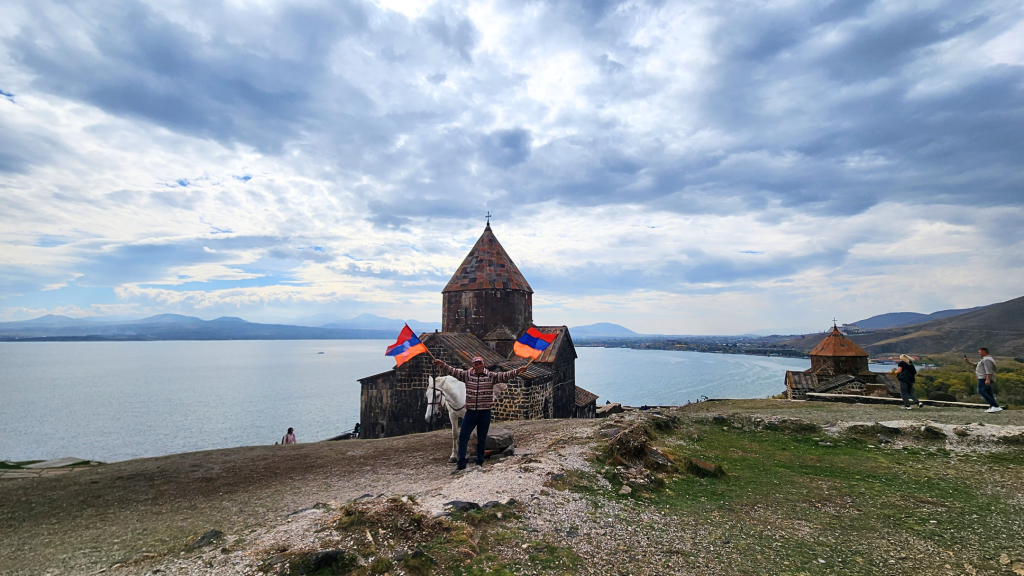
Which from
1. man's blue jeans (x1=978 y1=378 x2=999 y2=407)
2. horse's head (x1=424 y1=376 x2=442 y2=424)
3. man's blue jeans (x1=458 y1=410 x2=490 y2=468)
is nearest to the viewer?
man's blue jeans (x1=458 y1=410 x2=490 y2=468)

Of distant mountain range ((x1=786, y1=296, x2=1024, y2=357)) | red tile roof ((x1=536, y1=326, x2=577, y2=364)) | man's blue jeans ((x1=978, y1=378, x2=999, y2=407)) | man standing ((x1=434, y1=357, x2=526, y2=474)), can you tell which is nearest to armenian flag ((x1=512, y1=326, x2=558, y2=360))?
man standing ((x1=434, y1=357, x2=526, y2=474))

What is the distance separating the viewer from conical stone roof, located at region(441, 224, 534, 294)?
65.1 ft

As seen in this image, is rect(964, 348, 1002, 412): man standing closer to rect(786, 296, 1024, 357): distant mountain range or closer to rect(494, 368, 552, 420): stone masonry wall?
rect(494, 368, 552, 420): stone masonry wall

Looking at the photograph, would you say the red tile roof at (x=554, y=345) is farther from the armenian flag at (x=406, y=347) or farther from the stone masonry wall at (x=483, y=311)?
the armenian flag at (x=406, y=347)

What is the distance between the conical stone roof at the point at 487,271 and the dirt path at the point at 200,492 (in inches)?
411

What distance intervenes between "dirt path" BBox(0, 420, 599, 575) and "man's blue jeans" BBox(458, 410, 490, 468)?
39 centimetres

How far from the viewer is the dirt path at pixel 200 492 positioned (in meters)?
4.89

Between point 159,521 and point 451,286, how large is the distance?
49.4ft

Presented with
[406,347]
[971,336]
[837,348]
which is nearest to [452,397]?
[406,347]

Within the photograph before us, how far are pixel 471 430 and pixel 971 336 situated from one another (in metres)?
119

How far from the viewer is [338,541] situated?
13.5 feet

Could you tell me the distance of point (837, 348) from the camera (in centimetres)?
2270

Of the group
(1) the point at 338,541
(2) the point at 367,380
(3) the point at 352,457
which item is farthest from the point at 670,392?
(1) the point at 338,541

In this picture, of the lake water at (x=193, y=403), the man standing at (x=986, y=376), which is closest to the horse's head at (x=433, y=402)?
the man standing at (x=986, y=376)
